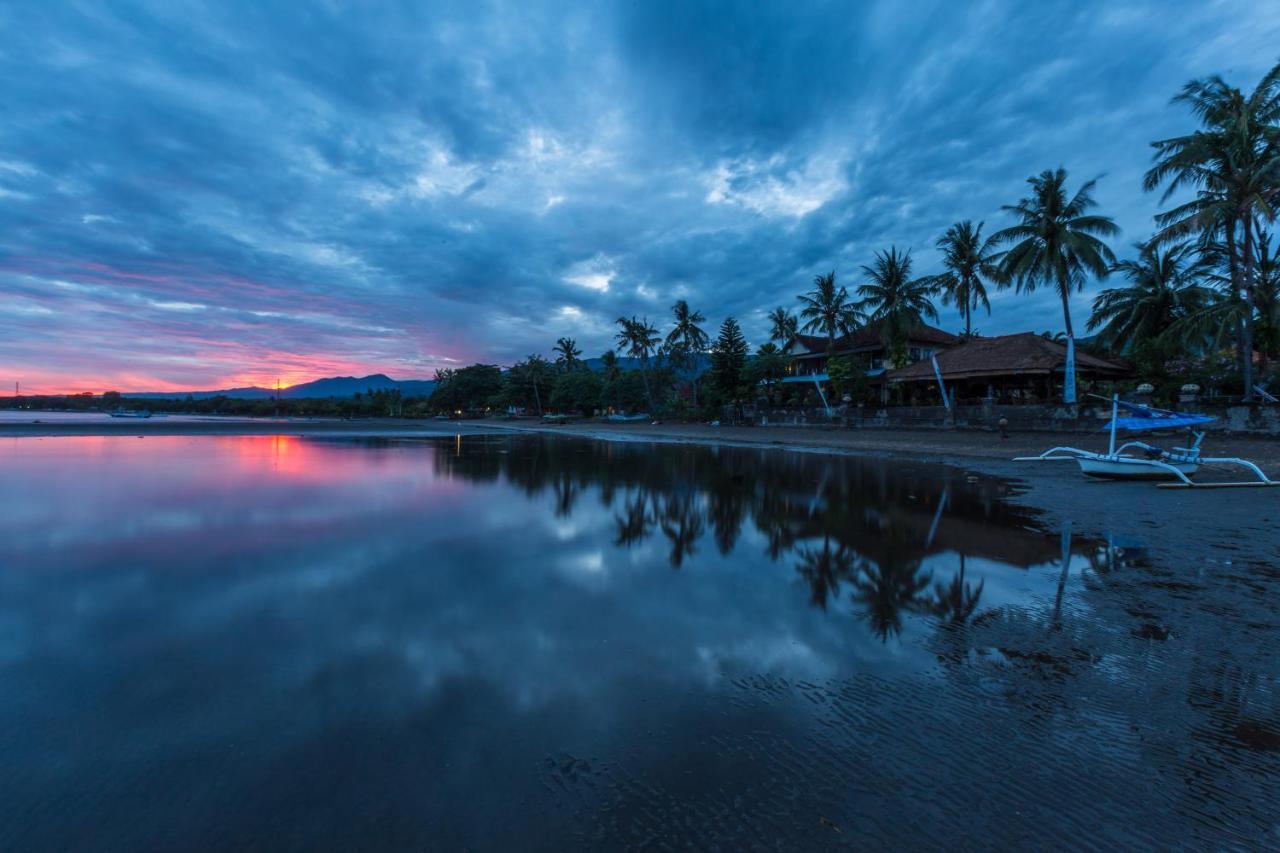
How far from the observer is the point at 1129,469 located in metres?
14.3

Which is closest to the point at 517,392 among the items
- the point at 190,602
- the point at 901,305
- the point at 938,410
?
the point at 901,305

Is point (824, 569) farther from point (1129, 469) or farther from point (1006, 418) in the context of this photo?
point (1006, 418)

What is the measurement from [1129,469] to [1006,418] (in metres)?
14.0

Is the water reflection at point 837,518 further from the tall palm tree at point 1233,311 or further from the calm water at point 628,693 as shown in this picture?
the tall palm tree at point 1233,311

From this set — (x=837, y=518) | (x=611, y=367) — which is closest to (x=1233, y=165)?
(x=837, y=518)

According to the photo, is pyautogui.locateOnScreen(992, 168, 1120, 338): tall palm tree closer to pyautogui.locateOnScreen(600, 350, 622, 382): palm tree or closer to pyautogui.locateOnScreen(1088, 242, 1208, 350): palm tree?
pyautogui.locateOnScreen(1088, 242, 1208, 350): palm tree

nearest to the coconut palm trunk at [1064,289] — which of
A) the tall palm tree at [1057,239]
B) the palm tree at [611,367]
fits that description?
the tall palm tree at [1057,239]

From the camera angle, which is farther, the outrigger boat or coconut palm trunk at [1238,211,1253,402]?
coconut palm trunk at [1238,211,1253,402]

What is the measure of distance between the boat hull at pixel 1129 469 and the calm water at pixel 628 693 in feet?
27.4

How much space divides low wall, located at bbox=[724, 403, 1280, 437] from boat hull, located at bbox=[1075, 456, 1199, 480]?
8.95 meters

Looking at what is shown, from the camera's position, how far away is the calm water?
2.65 meters

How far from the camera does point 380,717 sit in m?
3.60

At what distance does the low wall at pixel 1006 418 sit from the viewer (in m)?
20.3

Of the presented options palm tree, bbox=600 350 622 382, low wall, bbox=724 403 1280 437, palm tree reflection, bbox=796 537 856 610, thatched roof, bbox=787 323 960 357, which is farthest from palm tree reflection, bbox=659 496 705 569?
palm tree, bbox=600 350 622 382
